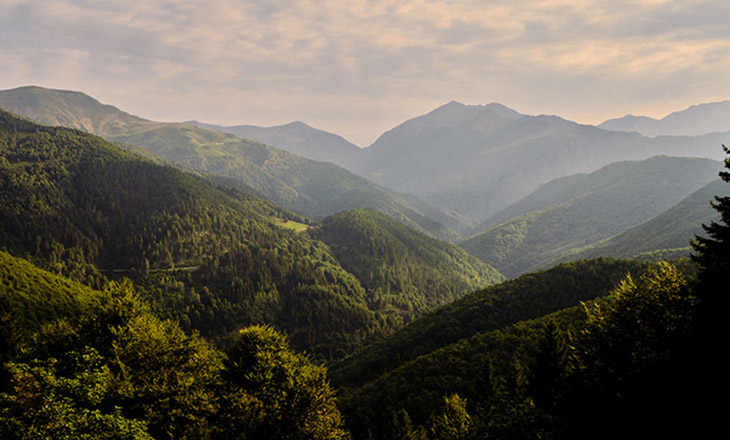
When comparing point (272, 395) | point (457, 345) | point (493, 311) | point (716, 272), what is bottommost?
point (457, 345)

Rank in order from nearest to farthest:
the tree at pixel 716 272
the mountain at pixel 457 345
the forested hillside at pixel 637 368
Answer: the tree at pixel 716 272 → the forested hillside at pixel 637 368 → the mountain at pixel 457 345

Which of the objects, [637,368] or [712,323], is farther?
[637,368]

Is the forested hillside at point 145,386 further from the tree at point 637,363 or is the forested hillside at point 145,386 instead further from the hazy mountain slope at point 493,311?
the hazy mountain slope at point 493,311

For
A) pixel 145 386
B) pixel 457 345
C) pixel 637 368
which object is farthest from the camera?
pixel 457 345

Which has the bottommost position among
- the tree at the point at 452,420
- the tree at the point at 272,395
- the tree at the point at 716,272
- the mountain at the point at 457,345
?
the mountain at the point at 457,345

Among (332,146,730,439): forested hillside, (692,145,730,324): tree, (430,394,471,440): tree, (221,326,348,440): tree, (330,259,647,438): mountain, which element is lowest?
(330,259,647,438): mountain

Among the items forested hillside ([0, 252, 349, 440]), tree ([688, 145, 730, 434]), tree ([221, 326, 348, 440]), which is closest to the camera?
tree ([688, 145, 730, 434])

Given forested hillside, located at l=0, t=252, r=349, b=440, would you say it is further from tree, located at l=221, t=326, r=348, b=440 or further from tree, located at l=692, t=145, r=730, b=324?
tree, located at l=692, t=145, r=730, b=324

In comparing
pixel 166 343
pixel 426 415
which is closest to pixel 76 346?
pixel 166 343

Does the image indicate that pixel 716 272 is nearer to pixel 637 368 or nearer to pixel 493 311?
pixel 637 368

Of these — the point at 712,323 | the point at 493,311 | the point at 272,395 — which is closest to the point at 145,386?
the point at 272,395

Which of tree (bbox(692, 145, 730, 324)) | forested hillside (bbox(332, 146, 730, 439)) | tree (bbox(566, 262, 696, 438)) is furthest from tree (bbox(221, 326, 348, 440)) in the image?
tree (bbox(692, 145, 730, 324))

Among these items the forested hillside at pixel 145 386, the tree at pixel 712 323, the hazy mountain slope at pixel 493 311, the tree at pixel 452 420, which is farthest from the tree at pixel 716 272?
the hazy mountain slope at pixel 493 311

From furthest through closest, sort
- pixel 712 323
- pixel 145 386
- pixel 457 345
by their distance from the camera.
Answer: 1. pixel 457 345
2. pixel 145 386
3. pixel 712 323
